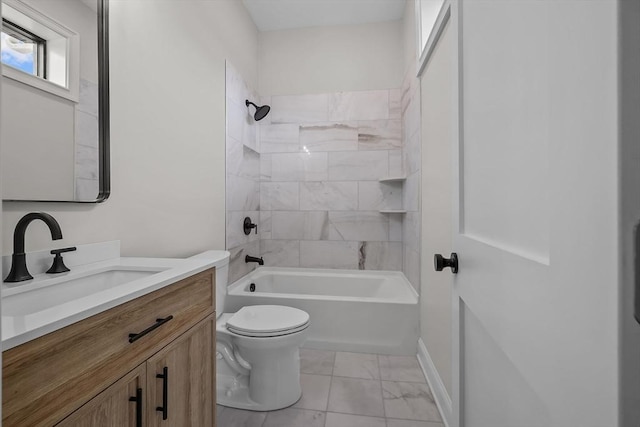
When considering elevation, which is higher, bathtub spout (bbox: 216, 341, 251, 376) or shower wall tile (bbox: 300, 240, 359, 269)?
shower wall tile (bbox: 300, 240, 359, 269)

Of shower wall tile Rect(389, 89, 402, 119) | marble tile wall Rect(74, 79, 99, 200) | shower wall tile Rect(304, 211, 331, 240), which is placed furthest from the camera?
shower wall tile Rect(304, 211, 331, 240)

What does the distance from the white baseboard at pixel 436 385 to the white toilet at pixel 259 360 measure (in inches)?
29.2

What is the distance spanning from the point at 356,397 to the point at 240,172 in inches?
72.8

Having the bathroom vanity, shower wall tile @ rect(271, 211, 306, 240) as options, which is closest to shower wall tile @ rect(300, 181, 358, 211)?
shower wall tile @ rect(271, 211, 306, 240)

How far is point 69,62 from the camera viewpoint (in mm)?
1066

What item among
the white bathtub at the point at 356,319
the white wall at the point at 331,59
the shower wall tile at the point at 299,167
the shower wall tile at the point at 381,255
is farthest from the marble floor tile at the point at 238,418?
the white wall at the point at 331,59

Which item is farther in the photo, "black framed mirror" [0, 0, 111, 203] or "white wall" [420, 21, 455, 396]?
"white wall" [420, 21, 455, 396]

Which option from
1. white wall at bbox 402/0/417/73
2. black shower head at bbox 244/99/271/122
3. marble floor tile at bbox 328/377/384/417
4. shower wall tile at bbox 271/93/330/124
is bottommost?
marble floor tile at bbox 328/377/384/417

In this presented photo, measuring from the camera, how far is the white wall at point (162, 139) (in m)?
1.24

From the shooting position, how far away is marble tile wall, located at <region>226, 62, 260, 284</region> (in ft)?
7.68

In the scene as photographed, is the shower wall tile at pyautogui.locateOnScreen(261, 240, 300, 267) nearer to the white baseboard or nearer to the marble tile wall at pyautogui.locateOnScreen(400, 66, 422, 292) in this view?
the marble tile wall at pyautogui.locateOnScreen(400, 66, 422, 292)

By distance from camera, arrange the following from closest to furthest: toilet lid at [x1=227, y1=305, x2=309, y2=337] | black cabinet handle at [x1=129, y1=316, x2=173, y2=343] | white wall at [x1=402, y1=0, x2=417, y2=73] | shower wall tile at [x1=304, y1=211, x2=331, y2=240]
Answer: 1. black cabinet handle at [x1=129, y1=316, x2=173, y2=343]
2. toilet lid at [x1=227, y1=305, x2=309, y2=337]
3. white wall at [x1=402, y1=0, x2=417, y2=73]
4. shower wall tile at [x1=304, y1=211, x2=331, y2=240]

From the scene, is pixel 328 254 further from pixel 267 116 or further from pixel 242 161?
pixel 267 116

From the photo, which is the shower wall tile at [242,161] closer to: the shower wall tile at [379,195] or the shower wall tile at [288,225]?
the shower wall tile at [288,225]
